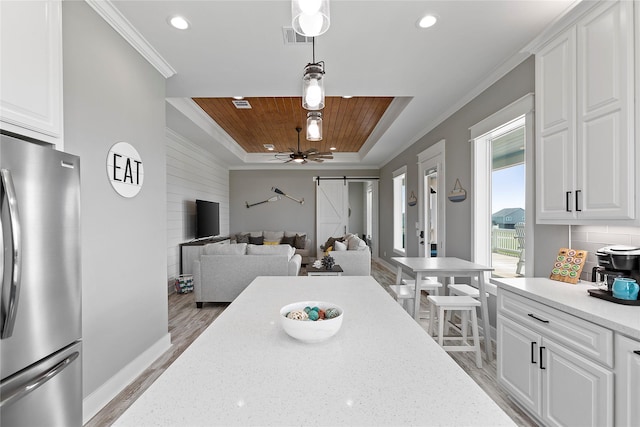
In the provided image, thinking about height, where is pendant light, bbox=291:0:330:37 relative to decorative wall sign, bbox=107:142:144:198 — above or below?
above

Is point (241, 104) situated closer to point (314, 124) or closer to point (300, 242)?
→ point (314, 124)

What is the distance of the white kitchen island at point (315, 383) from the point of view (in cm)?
67

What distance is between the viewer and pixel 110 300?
85.0 inches

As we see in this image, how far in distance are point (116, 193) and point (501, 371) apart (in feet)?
10.0

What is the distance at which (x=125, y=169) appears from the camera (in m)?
2.35

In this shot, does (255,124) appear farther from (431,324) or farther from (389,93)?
(431,324)

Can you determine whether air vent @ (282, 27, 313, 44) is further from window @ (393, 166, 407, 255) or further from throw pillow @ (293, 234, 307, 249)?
throw pillow @ (293, 234, 307, 249)

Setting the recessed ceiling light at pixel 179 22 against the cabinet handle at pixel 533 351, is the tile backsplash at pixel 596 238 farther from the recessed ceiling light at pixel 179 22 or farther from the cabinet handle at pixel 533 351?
the recessed ceiling light at pixel 179 22

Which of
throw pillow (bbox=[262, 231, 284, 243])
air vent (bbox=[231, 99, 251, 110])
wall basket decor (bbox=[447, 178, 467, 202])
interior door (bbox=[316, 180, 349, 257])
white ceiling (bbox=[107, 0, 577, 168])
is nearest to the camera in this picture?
white ceiling (bbox=[107, 0, 577, 168])

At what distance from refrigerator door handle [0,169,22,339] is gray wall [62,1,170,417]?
2.64 ft

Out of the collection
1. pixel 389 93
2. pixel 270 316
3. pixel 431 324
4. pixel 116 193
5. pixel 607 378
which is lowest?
pixel 431 324

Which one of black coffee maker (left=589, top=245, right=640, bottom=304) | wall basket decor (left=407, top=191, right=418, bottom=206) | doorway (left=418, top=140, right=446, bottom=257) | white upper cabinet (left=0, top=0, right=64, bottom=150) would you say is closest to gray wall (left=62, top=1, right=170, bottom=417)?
white upper cabinet (left=0, top=0, right=64, bottom=150)

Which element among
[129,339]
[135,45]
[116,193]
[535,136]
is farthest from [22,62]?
[535,136]

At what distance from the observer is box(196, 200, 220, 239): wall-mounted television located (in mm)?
5891
